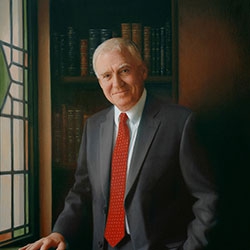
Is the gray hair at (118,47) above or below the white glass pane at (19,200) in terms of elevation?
above

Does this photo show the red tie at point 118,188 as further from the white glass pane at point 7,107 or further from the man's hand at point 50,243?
the white glass pane at point 7,107

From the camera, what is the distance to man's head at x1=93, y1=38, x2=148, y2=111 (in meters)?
1.75

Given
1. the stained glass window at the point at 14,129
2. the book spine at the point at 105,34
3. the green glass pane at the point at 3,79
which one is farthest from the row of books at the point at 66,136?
the book spine at the point at 105,34

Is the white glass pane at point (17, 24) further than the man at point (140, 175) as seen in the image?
Yes

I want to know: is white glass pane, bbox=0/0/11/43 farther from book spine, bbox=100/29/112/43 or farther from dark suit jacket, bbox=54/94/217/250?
dark suit jacket, bbox=54/94/217/250

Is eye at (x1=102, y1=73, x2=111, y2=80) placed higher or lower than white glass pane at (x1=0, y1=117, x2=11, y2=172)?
higher

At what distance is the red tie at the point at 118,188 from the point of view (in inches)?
68.8

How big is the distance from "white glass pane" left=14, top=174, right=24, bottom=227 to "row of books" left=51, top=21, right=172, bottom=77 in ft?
1.49

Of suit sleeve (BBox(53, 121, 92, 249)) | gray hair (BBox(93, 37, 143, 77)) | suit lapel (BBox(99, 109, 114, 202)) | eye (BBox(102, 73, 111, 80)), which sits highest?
gray hair (BBox(93, 37, 143, 77))

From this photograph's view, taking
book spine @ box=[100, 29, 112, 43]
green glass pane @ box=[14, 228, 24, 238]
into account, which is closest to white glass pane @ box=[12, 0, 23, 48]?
book spine @ box=[100, 29, 112, 43]

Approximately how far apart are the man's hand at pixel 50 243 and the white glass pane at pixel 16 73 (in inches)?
25.2

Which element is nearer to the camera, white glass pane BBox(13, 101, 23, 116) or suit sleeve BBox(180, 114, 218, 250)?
suit sleeve BBox(180, 114, 218, 250)

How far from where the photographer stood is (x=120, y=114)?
180 cm

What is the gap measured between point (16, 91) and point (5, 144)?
0.72ft
